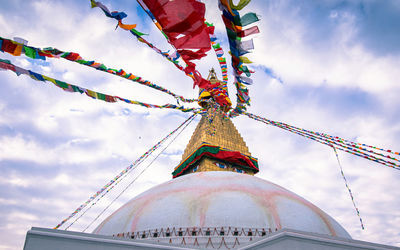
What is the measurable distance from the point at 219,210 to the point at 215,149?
837cm

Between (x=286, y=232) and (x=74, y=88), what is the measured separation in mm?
5967

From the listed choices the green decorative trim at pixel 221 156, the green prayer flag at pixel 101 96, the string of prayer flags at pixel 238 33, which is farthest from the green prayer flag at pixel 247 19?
the green decorative trim at pixel 221 156

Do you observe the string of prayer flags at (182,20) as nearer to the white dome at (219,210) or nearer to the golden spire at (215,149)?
the white dome at (219,210)

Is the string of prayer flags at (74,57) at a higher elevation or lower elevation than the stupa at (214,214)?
higher

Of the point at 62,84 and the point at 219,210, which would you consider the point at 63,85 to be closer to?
the point at 62,84

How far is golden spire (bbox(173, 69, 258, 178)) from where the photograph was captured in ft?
49.8

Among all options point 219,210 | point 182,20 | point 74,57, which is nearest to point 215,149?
point 219,210

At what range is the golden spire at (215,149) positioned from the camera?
1516 centimetres

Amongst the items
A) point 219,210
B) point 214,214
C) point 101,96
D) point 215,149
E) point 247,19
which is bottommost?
point 214,214

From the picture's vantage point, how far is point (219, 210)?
6.91m

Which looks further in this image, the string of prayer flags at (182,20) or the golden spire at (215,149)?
the golden spire at (215,149)

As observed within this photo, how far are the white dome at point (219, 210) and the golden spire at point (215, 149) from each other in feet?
21.3

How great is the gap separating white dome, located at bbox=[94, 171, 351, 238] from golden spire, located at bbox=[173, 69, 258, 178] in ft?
21.3

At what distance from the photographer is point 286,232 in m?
5.17
